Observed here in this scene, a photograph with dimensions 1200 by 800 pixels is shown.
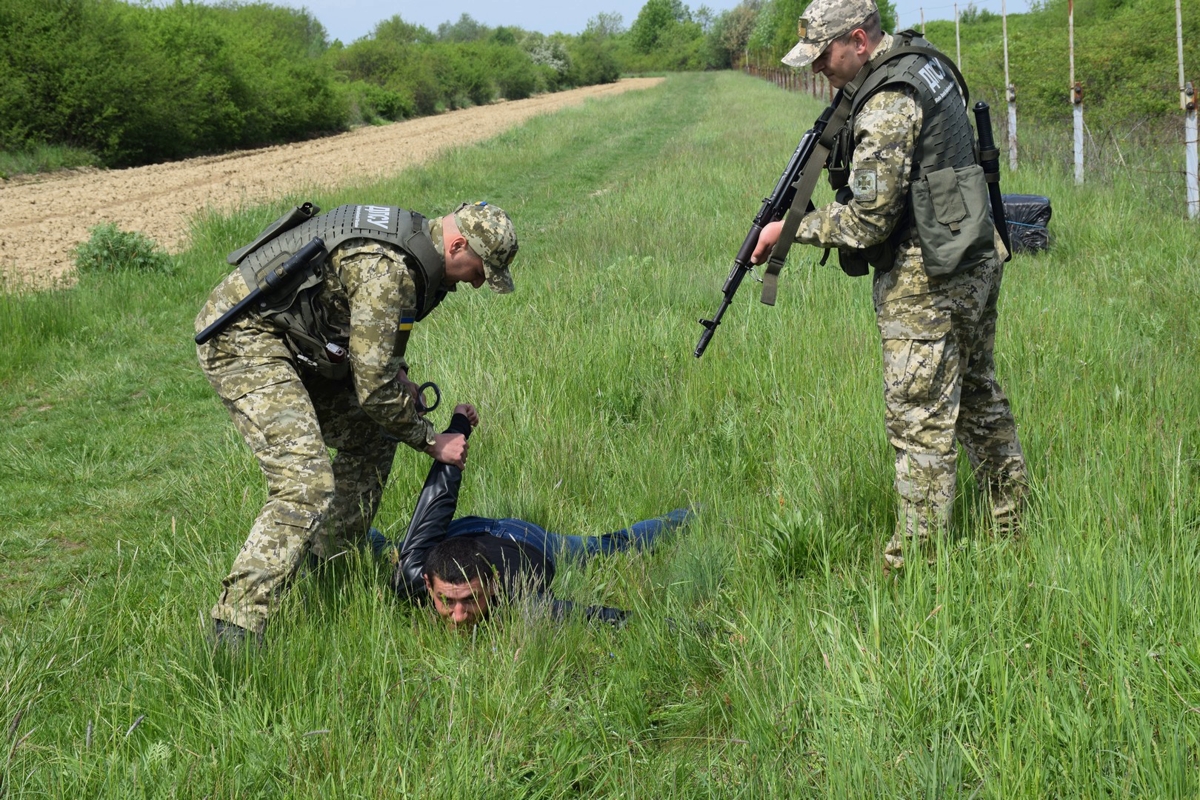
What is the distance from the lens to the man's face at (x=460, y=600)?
10.6ft

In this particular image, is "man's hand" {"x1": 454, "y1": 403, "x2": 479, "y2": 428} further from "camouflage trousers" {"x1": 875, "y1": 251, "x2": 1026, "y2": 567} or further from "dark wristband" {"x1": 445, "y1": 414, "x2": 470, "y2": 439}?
"camouflage trousers" {"x1": 875, "y1": 251, "x2": 1026, "y2": 567}

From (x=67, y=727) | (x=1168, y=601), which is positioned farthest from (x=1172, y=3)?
(x=67, y=727)

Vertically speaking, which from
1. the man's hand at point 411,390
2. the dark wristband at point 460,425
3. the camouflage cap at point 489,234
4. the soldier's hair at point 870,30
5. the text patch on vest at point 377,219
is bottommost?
the dark wristband at point 460,425

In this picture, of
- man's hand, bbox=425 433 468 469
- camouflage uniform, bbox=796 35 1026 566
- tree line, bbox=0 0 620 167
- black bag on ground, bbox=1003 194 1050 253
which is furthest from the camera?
tree line, bbox=0 0 620 167

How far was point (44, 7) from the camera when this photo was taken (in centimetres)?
2192

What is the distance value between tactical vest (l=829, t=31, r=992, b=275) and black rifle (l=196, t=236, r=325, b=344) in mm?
1882

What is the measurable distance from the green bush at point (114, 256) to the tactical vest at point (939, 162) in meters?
7.99

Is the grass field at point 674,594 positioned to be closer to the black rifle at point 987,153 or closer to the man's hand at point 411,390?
the man's hand at point 411,390

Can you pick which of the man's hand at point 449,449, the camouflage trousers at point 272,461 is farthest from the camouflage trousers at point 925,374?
the camouflage trousers at point 272,461

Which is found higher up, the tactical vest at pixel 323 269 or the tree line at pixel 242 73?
the tree line at pixel 242 73

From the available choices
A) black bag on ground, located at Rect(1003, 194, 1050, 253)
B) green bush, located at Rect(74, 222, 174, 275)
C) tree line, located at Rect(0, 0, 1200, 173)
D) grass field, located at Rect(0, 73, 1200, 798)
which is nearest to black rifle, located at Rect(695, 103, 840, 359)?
grass field, located at Rect(0, 73, 1200, 798)

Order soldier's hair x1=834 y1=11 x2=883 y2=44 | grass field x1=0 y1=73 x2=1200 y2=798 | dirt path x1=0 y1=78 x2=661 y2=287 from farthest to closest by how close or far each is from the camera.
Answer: dirt path x1=0 y1=78 x2=661 y2=287 < soldier's hair x1=834 y1=11 x2=883 y2=44 < grass field x1=0 y1=73 x2=1200 y2=798

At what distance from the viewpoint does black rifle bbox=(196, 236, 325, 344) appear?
11.0 ft

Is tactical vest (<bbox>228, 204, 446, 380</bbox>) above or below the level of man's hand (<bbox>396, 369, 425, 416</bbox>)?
above
